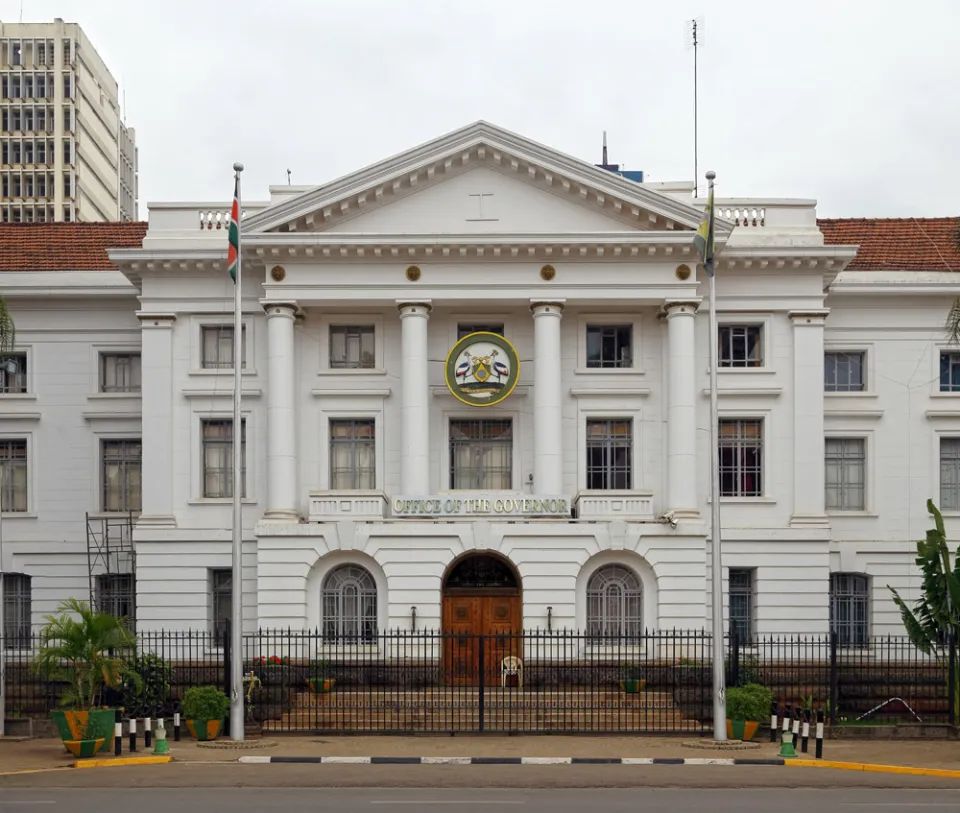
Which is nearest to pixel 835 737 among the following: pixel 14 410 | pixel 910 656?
pixel 910 656

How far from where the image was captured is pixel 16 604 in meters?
45.7

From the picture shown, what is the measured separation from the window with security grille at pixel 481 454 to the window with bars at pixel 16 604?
12944 millimetres

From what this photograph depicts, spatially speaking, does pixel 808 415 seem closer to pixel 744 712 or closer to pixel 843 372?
pixel 843 372

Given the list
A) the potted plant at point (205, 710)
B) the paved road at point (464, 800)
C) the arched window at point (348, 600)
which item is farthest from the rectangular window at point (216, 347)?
the paved road at point (464, 800)

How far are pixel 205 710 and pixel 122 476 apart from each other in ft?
46.4

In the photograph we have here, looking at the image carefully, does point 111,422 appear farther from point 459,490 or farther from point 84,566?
point 459,490

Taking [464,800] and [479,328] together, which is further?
[479,328]

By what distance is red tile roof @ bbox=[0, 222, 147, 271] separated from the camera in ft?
155

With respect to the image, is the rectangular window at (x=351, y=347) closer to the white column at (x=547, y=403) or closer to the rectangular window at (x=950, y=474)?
the white column at (x=547, y=403)

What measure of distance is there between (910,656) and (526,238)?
15.1 metres

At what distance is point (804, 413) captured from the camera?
43.0 meters

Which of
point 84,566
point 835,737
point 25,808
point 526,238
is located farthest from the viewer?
point 84,566

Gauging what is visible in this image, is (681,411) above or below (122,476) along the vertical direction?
above

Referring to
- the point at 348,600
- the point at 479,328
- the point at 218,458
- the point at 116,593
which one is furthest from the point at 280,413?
the point at 116,593
